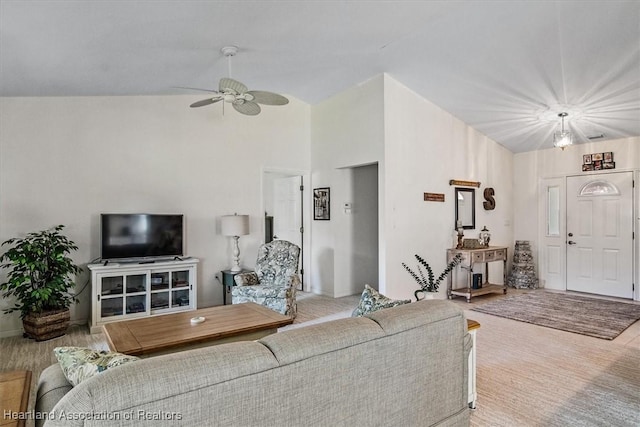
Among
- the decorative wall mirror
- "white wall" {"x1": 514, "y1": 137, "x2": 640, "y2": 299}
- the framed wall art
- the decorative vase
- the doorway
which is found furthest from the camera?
the decorative vase

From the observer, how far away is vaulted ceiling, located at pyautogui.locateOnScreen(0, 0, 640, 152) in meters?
2.93

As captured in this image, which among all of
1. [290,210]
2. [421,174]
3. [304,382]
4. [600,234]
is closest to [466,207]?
[421,174]

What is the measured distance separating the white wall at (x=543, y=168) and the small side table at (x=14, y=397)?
7.31 meters

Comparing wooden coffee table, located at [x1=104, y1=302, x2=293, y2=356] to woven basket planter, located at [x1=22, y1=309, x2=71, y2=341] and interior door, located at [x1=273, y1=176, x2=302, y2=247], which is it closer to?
woven basket planter, located at [x1=22, y1=309, x2=71, y2=341]

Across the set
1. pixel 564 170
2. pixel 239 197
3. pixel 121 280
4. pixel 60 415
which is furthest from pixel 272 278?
pixel 564 170

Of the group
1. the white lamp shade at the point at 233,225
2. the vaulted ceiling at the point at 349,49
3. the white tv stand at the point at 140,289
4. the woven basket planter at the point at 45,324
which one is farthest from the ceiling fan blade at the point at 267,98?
the woven basket planter at the point at 45,324

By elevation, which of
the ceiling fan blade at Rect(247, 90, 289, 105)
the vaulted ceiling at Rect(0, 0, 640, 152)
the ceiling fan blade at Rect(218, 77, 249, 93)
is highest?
the vaulted ceiling at Rect(0, 0, 640, 152)

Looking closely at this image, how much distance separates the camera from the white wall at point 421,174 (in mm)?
5012

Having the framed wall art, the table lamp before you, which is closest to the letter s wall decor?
the framed wall art

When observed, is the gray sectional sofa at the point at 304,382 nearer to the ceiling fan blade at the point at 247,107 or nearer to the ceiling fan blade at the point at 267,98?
the ceiling fan blade at the point at 267,98

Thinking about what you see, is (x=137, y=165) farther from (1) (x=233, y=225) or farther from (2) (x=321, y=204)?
(2) (x=321, y=204)

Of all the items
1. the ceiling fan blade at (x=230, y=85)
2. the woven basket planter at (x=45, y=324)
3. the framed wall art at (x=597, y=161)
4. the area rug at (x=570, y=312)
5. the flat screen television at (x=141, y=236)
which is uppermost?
the ceiling fan blade at (x=230, y=85)

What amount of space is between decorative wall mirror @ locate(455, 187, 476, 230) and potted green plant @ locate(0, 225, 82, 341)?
212 inches

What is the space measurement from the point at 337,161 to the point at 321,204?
2.61 feet
